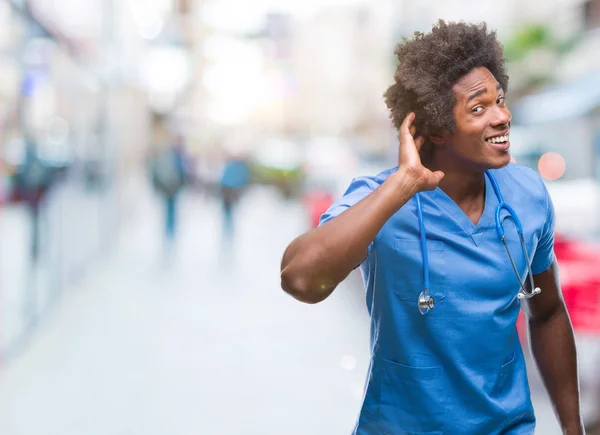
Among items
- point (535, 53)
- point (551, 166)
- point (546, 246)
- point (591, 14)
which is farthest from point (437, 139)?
point (535, 53)

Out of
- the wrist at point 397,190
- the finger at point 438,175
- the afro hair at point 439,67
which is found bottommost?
the wrist at point 397,190

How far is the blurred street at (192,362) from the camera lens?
505cm

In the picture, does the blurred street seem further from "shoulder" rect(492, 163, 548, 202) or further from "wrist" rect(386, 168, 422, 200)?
"wrist" rect(386, 168, 422, 200)

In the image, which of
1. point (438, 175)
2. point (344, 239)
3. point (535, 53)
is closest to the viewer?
point (344, 239)

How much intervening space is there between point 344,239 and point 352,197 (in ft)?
0.56

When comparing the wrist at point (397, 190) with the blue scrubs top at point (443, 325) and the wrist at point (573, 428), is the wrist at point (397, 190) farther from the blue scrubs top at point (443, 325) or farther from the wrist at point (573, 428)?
the wrist at point (573, 428)

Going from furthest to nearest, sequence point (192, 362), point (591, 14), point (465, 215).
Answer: point (591, 14) < point (192, 362) < point (465, 215)

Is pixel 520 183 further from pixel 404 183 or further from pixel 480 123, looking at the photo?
pixel 404 183

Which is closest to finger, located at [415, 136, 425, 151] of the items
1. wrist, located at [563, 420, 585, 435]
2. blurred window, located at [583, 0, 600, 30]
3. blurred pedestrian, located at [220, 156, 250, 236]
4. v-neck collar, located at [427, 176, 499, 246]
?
v-neck collar, located at [427, 176, 499, 246]

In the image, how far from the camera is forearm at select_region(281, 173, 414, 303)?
1.75 metres

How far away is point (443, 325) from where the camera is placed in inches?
72.7

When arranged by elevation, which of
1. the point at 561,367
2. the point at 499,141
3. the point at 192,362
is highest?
the point at 499,141

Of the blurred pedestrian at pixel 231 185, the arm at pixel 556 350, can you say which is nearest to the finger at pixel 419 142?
the arm at pixel 556 350

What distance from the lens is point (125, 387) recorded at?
19.0 ft
